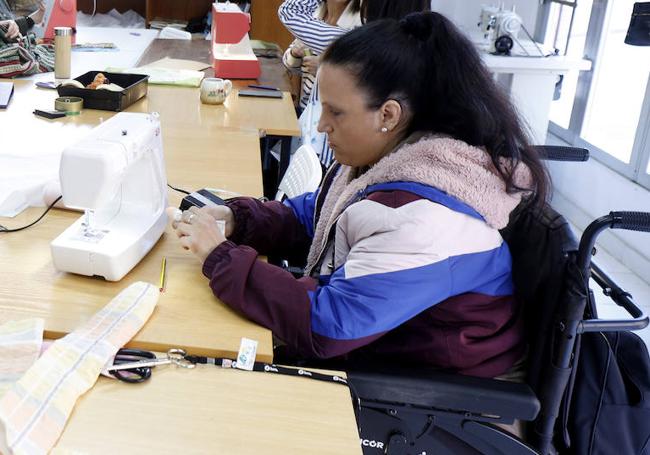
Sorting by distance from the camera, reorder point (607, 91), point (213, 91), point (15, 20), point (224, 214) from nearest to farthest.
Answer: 1. point (224, 214)
2. point (213, 91)
3. point (15, 20)
4. point (607, 91)

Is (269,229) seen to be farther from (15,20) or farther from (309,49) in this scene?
(15,20)

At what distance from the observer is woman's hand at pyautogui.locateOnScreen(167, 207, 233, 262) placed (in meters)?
1.25

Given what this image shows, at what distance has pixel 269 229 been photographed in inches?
61.6

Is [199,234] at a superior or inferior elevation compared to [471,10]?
inferior

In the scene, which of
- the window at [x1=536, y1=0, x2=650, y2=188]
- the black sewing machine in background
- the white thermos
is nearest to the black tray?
the white thermos

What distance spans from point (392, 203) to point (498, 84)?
372mm

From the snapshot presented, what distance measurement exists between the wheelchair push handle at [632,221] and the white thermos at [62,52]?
2.11m

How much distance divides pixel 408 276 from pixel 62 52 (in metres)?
2.00

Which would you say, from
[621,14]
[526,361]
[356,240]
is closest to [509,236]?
[526,361]

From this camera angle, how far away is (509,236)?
4.57 feet

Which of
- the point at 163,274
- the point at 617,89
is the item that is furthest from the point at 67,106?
the point at 617,89

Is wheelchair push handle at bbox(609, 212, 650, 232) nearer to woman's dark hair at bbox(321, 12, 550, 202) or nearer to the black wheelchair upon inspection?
the black wheelchair

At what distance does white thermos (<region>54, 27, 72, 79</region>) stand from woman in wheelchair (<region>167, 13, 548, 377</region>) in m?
1.58

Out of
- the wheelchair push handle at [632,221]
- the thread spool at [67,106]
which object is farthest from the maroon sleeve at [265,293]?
the thread spool at [67,106]
